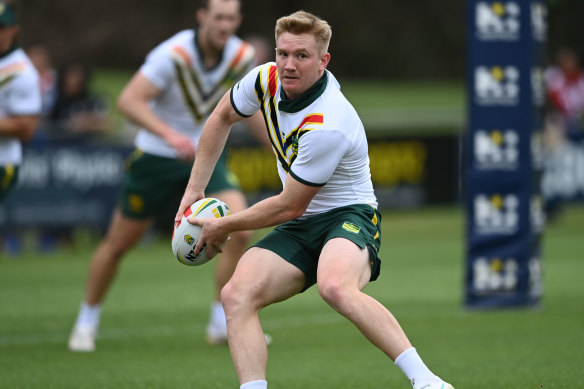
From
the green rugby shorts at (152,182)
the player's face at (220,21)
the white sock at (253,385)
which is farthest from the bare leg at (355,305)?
the player's face at (220,21)

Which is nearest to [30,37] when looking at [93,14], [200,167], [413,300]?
[93,14]

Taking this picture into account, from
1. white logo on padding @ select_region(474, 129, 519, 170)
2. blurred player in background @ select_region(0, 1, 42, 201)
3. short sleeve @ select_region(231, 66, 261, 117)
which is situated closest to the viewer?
short sleeve @ select_region(231, 66, 261, 117)

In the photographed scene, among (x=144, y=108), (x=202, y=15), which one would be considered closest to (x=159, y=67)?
(x=144, y=108)

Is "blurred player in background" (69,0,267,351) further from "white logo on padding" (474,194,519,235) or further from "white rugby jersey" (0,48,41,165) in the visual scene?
"white logo on padding" (474,194,519,235)

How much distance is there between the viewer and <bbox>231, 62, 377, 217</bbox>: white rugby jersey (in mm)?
6008

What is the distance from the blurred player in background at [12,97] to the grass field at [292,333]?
54.2 inches

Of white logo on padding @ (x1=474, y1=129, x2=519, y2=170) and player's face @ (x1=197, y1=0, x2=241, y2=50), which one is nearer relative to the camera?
player's face @ (x1=197, y1=0, x2=241, y2=50)

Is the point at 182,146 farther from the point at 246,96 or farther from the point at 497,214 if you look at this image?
the point at 497,214

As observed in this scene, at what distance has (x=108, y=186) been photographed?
16.0 metres

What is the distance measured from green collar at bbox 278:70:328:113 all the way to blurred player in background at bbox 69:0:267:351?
8.40 feet

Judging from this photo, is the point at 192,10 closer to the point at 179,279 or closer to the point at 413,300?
the point at 179,279

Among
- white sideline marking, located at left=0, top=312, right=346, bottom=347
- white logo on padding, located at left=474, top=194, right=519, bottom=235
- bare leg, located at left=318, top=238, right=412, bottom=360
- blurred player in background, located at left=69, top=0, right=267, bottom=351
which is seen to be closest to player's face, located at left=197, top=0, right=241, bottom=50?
blurred player in background, located at left=69, top=0, right=267, bottom=351

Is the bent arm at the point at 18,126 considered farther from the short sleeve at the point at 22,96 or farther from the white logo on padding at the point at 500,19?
the white logo on padding at the point at 500,19

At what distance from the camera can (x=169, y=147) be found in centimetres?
884
